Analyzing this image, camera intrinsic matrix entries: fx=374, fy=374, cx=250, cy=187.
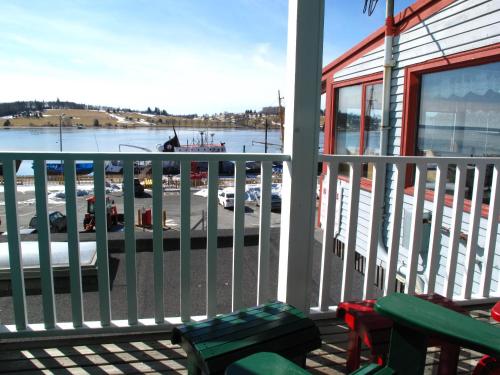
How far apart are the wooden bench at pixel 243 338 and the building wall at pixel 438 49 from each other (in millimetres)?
3482

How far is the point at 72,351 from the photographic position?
171 centimetres

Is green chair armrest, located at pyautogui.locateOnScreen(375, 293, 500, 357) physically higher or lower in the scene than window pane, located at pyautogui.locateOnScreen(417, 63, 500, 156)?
lower

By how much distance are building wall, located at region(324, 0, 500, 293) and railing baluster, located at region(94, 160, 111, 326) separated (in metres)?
3.90

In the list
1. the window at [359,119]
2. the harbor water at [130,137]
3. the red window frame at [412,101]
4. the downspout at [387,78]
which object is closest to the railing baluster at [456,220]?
the red window frame at [412,101]

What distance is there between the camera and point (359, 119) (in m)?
6.53

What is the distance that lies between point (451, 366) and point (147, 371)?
1191 mm

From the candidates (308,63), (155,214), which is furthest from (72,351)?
(308,63)

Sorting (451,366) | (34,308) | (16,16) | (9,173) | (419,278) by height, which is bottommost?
(419,278)

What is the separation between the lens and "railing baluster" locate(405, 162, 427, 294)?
1993mm

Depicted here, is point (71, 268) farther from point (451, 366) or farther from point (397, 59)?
point (397, 59)

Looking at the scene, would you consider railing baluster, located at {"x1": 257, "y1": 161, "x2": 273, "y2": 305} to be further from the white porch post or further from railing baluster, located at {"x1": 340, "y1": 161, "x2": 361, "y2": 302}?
railing baluster, located at {"x1": 340, "y1": 161, "x2": 361, "y2": 302}

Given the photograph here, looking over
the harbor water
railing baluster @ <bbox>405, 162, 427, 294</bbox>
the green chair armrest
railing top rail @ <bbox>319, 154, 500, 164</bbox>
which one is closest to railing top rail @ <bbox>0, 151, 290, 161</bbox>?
railing top rail @ <bbox>319, 154, 500, 164</bbox>

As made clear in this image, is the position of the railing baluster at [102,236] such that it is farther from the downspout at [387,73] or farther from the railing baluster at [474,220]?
the downspout at [387,73]

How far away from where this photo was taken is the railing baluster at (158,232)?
67.7 inches
